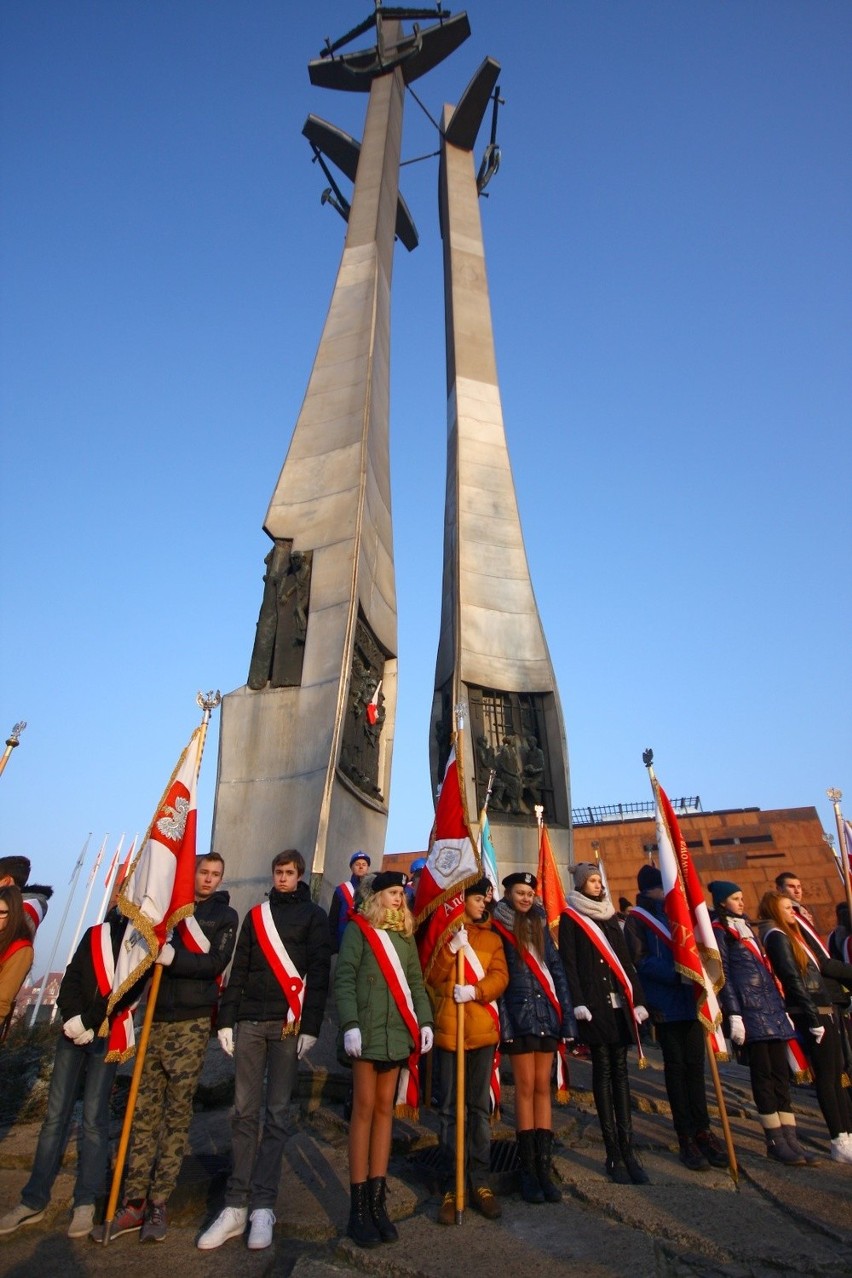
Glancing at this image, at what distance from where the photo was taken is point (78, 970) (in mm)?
3461

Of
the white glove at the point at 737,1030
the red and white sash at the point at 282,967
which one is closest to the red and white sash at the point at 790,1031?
the white glove at the point at 737,1030

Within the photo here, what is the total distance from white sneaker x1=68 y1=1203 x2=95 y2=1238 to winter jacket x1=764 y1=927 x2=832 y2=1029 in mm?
3610

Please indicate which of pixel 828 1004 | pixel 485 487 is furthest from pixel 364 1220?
pixel 485 487

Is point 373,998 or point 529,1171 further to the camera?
point 529,1171

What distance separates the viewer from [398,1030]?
313 centimetres

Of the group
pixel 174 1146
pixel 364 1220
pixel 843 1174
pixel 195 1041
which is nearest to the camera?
pixel 364 1220

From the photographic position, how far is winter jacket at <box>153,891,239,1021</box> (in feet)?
11.0

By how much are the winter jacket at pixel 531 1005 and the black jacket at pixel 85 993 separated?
1.73m

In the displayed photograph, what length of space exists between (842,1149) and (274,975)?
10.2 ft

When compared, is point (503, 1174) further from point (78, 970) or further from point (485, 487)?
point (485, 487)

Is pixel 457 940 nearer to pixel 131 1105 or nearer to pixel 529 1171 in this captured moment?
pixel 529 1171

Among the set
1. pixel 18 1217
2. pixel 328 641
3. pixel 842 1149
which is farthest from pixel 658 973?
pixel 328 641

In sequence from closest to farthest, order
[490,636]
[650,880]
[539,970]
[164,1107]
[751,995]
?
[164,1107] < [539,970] < [751,995] < [650,880] < [490,636]

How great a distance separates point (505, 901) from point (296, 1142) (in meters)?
→ 1.70
